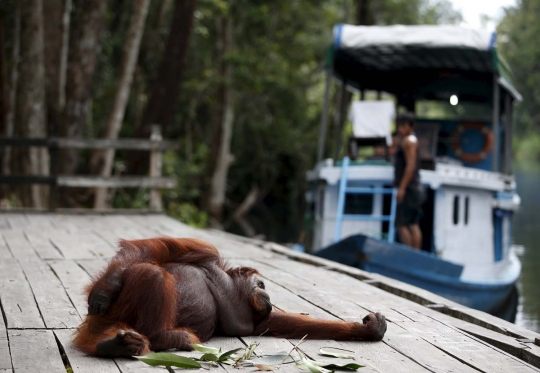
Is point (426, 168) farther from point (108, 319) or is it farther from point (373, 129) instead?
point (108, 319)

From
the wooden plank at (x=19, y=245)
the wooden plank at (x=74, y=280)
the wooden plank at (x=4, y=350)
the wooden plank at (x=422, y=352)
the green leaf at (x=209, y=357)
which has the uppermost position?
the green leaf at (x=209, y=357)

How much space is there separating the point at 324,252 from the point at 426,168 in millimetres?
2140

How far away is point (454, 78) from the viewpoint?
42.1 ft

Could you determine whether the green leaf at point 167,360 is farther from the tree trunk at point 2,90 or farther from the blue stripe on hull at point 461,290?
the tree trunk at point 2,90

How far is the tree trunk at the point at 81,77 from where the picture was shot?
37.9 feet

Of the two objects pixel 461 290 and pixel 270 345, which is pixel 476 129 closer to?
pixel 461 290

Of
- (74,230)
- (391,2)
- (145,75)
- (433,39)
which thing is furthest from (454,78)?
(391,2)

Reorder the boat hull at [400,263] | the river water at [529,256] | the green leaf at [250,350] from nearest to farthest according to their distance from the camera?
the green leaf at [250,350], the boat hull at [400,263], the river water at [529,256]

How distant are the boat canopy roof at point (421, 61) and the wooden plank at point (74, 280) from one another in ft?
22.8

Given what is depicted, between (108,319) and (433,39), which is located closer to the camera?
(108,319)

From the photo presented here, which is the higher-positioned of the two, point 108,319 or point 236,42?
point 236,42

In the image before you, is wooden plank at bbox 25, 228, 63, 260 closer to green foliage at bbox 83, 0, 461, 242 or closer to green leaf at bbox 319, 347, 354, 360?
green leaf at bbox 319, 347, 354, 360

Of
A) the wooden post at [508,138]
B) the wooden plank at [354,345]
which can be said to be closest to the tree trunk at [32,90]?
the wooden plank at [354,345]

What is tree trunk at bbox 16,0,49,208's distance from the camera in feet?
34.8
